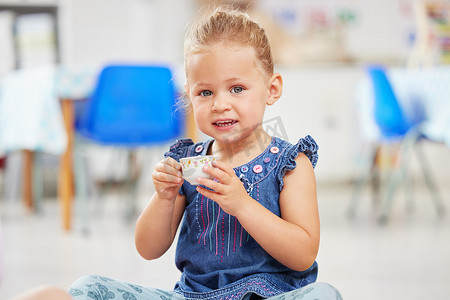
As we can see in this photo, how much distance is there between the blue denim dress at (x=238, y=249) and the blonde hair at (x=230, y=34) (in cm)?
15

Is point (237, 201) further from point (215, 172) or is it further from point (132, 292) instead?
point (132, 292)

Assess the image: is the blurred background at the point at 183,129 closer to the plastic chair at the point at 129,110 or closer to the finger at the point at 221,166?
the plastic chair at the point at 129,110

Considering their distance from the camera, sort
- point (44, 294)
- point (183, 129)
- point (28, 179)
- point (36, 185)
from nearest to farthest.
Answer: point (44, 294), point (183, 129), point (36, 185), point (28, 179)

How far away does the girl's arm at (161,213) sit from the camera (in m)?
0.88

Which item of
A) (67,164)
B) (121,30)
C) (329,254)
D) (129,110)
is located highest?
(121,30)

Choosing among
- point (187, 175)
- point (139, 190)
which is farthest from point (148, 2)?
point (187, 175)

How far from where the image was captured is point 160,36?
16.1 ft

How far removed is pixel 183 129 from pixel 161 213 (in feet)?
6.23

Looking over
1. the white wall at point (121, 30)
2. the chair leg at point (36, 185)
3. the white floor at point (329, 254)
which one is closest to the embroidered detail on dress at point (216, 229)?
the white floor at point (329, 254)

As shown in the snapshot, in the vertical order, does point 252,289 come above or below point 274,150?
below

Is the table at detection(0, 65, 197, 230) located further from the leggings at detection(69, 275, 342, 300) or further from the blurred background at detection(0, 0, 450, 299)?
the leggings at detection(69, 275, 342, 300)

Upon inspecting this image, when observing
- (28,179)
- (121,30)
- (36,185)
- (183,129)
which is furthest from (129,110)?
(121,30)

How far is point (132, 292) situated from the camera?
92cm

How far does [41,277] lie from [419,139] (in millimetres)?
1926
